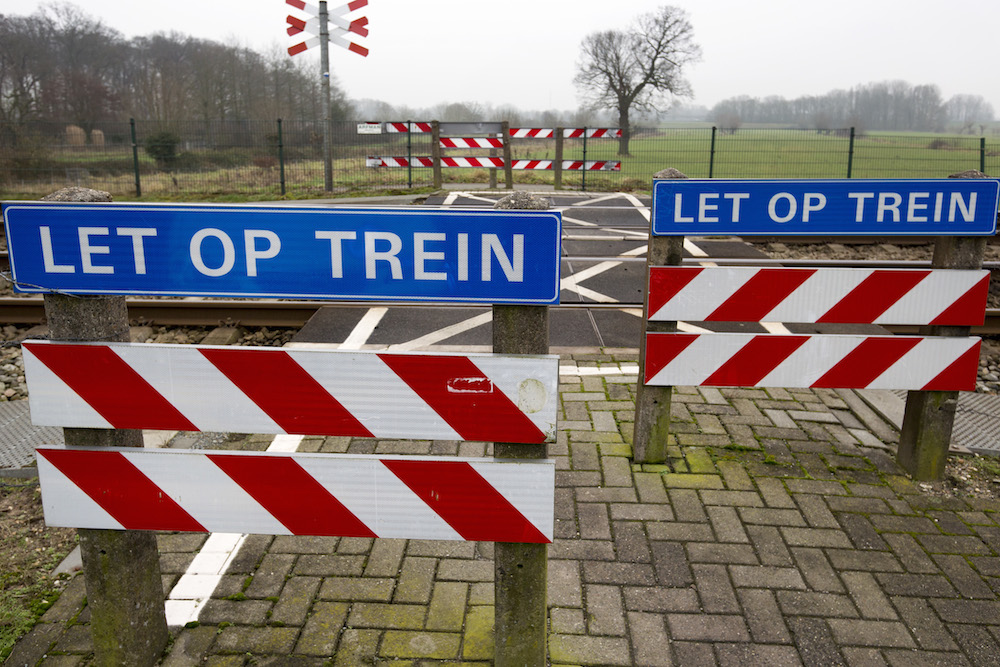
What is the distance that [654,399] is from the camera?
13.2 ft

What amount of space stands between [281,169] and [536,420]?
675 inches

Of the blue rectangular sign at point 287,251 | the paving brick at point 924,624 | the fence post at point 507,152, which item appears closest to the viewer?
the blue rectangular sign at point 287,251

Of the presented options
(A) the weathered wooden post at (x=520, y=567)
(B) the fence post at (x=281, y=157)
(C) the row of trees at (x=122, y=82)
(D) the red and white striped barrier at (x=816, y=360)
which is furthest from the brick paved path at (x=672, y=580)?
(C) the row of trees at (x=122, y=82)

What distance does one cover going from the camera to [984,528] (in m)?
3.57

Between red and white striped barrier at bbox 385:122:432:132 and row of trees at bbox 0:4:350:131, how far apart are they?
537 inches

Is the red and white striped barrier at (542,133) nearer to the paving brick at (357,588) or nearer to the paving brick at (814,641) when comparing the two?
the paving brick at (357,588)

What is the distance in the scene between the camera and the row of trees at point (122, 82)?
33.2m

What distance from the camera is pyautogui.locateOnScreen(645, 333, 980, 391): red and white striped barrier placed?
3828 millimetres

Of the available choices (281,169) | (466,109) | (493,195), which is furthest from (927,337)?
(466,109)

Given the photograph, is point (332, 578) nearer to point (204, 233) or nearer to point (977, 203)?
point (204, 233)

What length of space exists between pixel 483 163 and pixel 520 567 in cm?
1438

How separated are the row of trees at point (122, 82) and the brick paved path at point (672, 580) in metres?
27.7

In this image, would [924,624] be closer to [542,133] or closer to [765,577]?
[765,577]

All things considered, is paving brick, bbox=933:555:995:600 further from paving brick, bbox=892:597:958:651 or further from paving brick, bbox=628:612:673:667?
paving brick, bbox=628:612:673:667
